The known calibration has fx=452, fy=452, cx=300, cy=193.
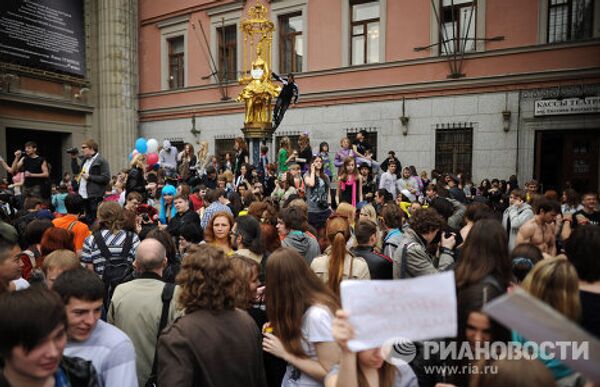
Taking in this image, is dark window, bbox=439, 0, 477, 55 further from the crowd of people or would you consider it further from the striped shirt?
the striped shirt

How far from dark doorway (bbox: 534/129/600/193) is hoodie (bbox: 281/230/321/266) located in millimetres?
11663

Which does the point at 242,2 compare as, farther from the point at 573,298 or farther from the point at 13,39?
the point at 573,298

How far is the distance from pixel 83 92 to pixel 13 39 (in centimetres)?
390

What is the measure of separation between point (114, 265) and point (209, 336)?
2400 mm

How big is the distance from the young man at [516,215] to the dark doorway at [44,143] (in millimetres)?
20487

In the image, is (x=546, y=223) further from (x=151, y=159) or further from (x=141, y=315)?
(x=151, y=159)

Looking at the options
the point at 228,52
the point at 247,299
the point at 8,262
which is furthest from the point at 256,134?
the point at 228,52

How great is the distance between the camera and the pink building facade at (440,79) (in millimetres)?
13609

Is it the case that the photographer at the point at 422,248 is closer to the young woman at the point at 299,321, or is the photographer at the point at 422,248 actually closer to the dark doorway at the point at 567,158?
the young woman at the point at 299,321

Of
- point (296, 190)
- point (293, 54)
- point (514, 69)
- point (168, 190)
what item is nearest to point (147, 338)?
point (168, 190)

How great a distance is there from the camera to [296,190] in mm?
9477

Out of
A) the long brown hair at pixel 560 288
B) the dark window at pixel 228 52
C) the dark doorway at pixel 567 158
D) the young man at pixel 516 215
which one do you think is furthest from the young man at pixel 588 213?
the dark window at pixel 228 52

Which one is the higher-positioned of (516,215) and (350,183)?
(350,183)

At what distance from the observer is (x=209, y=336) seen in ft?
7.52
